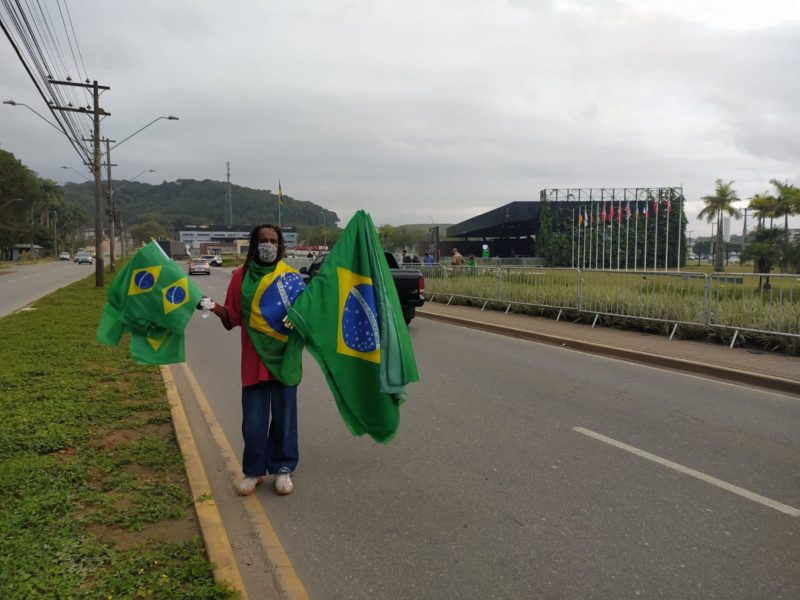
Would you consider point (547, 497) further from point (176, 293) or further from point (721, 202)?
point (721, 202)

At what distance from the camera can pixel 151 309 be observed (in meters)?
4.05

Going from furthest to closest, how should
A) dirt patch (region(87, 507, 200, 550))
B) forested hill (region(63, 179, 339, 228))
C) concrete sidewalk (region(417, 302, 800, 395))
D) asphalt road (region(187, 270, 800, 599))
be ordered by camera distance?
forested hill (region(63, 179, 339, 228)) < concrete sidewalk (region(417, 302, 800, 395)) < dirt patch (region(87, 507, 200, 550)) < asphalt road (region(187, 270, 800, 599))

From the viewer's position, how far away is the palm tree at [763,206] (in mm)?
46906

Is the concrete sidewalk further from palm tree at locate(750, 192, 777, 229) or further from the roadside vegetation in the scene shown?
palm tree at locate(750, 192, 777, 229)

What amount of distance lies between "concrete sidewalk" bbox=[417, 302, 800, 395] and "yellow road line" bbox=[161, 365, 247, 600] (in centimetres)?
712

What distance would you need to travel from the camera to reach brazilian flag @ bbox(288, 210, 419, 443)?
3963 millimetres

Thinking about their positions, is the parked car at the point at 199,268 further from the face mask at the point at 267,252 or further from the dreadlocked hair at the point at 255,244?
the face mask at the point at 267,252

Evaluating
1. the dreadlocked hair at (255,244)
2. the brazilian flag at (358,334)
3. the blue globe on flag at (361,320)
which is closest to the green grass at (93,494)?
the brazilian flag at (358,334)

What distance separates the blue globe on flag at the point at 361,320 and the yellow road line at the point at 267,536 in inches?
49.1

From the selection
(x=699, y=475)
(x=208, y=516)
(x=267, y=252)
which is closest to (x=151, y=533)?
(x=208, y=516)

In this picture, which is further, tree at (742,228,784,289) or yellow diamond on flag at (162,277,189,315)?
tree at (742,228,784,289)

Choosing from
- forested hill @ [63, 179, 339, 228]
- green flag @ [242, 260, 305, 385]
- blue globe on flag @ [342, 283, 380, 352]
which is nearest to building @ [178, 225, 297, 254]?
forested hill @ [63, 179, 339, 228]

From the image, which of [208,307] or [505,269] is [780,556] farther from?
[505,269]

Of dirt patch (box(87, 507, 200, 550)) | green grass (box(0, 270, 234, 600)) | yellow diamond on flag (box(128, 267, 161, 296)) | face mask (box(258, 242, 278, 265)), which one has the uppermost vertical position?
face mask (box(258, 242, 278, 265))
